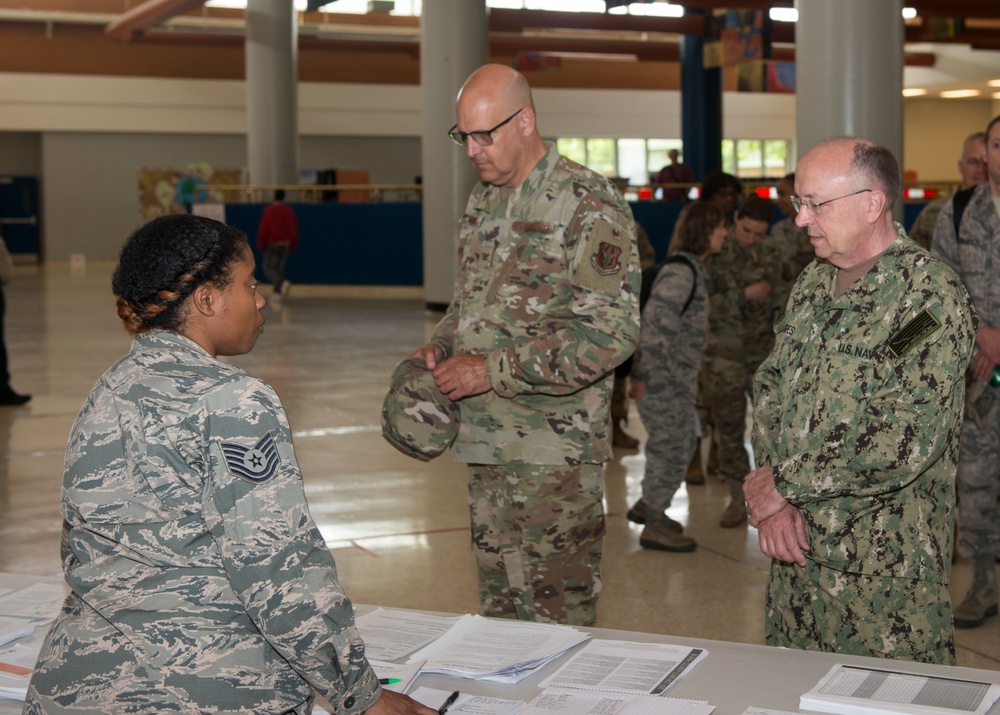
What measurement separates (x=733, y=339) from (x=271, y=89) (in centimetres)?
1556

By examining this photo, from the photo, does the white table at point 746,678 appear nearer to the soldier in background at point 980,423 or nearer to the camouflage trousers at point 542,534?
the camouflage trousers at point 542,534

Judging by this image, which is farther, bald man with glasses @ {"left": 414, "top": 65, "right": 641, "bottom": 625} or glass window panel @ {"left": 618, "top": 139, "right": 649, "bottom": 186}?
glass window panel @ {"left": 618, "top": 139, "right": 649, "bottom": 186}

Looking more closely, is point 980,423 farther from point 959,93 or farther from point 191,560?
point 959,93

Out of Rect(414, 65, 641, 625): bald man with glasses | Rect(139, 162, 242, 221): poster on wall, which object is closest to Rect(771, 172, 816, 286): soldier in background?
Rect(414, 65, 641, 625): bald man with glasses

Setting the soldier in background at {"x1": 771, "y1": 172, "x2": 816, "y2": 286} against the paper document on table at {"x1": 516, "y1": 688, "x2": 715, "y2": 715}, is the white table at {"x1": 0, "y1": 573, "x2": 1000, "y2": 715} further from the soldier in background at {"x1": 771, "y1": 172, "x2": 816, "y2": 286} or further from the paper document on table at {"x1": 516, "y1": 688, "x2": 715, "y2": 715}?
the soldier in background at {"x1": 771, "y1": 172, "x2": 816, "y2": 286}

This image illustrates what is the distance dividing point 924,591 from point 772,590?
1.14 feet

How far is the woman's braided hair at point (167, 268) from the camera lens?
170 cm

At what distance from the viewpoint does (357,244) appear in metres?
18.5

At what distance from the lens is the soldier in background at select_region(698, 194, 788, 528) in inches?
219

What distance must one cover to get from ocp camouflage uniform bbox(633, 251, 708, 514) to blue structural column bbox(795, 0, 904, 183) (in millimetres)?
2263

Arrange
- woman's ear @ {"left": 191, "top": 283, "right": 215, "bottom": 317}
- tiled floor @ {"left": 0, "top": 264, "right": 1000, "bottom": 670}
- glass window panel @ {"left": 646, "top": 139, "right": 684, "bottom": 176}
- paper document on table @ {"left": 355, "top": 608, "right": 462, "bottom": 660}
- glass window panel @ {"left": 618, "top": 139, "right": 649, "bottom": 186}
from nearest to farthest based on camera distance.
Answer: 1. woman's ear @ {"left": 191, "top": 283, "right": 215, "bottom": 317}
2. paper document on table @ {"left": 355, "top": 608, "right": 462, "bottom": 660}
3. tiled floor @ {"left": 0, "top": 264, "right": 1000, "bottom": 670}
4. glass window panel @ {"left": 618, "top": 139, "right": 649, "bottom": 186}
5. glass window panel @ {"left": 646, "top": 139, "right": 684, "bottom": 176}

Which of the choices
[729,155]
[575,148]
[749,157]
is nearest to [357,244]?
[575,148]

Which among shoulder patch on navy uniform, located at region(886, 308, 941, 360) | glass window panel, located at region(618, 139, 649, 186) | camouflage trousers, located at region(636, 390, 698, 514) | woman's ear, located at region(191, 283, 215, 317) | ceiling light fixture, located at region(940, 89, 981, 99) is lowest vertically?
camouflage trousers, located at region(636, 390, 698, 514)

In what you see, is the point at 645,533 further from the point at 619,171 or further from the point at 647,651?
the point at 619,171
